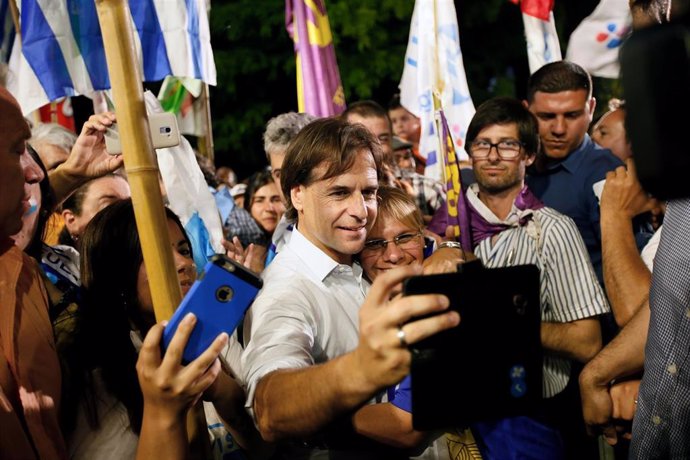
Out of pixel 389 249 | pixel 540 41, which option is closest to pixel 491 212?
pixel 389 249

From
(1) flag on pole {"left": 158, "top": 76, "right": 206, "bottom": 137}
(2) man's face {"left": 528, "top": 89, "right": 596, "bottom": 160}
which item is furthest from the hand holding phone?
(1) flag on pole {"left": 158, "top": 76, "right": 206, "bottom": 137}

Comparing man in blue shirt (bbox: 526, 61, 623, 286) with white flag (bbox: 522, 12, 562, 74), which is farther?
white flag (bbox: 522, 12, 562, 74)

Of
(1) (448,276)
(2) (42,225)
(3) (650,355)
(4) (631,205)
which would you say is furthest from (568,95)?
(1) (448,276)

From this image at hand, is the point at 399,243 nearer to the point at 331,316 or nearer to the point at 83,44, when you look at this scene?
the point at 331,316

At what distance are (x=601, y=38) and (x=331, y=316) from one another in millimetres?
3680

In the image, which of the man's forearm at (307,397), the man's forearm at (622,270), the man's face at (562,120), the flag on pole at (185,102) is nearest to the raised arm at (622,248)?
the man's forearm at (622,270)

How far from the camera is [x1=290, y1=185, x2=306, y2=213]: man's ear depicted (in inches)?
114

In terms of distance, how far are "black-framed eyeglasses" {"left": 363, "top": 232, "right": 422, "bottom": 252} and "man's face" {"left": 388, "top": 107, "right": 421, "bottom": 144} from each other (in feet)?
15.4

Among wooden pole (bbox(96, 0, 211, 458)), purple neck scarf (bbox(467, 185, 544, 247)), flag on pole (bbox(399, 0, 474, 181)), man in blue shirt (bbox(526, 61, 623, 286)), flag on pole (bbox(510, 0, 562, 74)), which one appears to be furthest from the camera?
flag on pole (bbox(510, 0, 562, 74))

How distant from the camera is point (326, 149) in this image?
9.20 feet

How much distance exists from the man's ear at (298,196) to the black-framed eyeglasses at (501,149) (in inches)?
58.5

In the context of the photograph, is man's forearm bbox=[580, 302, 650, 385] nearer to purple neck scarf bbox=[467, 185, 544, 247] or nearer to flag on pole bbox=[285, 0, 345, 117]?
purple neck scarf bbox=[467, 185, 544, 247]

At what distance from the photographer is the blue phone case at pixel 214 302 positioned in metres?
1.75

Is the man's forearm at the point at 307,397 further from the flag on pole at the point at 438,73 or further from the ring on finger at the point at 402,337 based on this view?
the flag on pole at the point at 438,73
